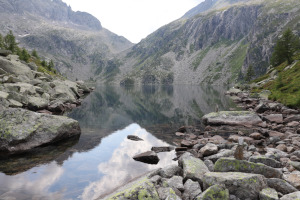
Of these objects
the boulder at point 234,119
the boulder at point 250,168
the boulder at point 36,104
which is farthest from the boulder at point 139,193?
the boulder at point 36,104

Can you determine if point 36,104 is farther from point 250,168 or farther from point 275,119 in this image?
point 275,119

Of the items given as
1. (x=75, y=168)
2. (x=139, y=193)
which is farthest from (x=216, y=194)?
(x=75, y=168)

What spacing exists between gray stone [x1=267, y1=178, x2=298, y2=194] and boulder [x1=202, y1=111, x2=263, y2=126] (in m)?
20.3

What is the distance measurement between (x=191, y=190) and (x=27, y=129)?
1634cm

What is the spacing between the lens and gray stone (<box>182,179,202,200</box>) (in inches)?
382

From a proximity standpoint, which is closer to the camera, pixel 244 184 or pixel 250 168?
pixel 244 184

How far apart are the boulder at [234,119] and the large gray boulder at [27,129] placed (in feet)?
70.6

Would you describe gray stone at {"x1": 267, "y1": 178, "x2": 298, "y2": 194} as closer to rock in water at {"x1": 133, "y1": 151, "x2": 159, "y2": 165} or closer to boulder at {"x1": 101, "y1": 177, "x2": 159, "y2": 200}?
boulder at {"x1": 101, "y1": 177, "x2": 159, "y2": 200}

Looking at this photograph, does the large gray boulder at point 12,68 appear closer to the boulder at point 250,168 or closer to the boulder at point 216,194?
the boulder at point 250,168

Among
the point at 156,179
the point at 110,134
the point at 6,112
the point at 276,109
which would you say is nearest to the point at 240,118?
the point at 276,109

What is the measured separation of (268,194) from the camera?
26.9 feet

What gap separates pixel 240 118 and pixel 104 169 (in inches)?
875

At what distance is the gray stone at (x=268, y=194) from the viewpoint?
801cm

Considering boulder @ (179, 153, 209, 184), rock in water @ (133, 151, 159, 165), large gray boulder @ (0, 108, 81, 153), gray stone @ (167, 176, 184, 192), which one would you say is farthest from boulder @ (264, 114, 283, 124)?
large gray boulder @ (0, 108, 81, 153)
